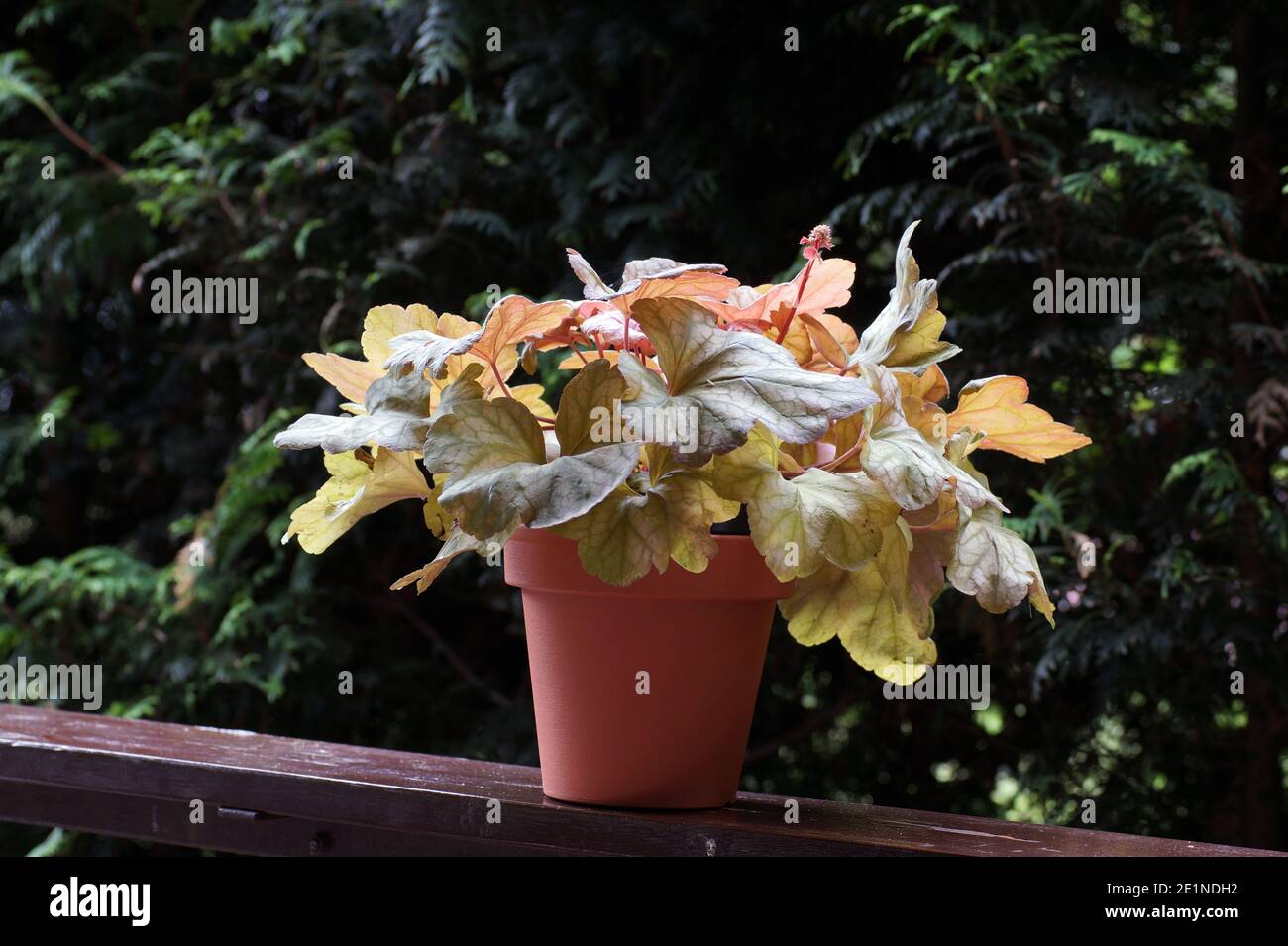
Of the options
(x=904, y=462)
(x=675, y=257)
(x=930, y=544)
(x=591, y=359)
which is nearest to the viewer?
(x=904, y=462)

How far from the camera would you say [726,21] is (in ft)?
7.32

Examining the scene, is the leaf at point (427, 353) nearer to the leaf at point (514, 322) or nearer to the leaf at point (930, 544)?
the leaf at point (514, 322)

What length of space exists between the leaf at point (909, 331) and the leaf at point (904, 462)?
4 cm

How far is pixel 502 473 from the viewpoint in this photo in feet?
2.52

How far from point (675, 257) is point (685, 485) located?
1471mm

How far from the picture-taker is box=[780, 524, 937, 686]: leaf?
0.83 m

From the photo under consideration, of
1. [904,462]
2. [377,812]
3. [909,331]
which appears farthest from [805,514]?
[377,812]

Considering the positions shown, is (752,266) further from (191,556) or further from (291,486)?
(191,556)

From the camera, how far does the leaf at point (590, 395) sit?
78cm

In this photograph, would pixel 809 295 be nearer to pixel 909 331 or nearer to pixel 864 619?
pixel 909 331

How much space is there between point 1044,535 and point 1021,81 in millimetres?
831

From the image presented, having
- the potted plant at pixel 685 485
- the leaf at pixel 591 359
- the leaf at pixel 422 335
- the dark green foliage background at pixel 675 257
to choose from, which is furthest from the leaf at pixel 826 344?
the dark green foliage background at pixel 675 257

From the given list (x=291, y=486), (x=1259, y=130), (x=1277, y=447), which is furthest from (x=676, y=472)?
(x=291, y=486)

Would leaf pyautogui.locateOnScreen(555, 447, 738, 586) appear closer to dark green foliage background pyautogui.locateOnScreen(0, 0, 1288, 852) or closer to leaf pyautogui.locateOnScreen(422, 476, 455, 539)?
leaf pyautogui.locateOnScreen(422, 476, 455, 539)
